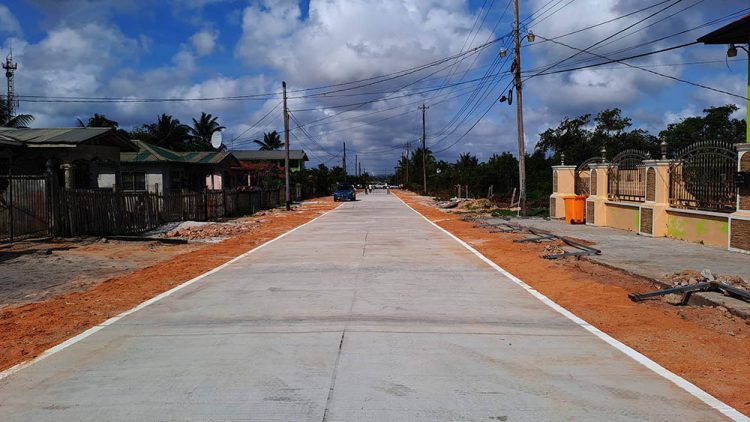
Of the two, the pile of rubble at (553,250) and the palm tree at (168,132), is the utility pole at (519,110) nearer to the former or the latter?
the pile of rubble at (553,250)

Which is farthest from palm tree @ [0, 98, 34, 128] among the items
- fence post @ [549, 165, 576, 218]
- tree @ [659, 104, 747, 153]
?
tree @ [659, 104, 747, 153]

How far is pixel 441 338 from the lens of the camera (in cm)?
705

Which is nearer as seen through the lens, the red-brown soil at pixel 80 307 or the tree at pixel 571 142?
the red-brown soil at pixel 80 307

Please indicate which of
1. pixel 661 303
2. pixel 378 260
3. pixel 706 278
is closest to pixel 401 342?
pixel 661 303

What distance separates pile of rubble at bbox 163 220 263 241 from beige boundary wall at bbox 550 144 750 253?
13765mm

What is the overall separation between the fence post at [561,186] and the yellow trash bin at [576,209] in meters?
2.00

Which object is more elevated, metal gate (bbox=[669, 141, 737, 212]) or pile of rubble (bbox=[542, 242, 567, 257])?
metal gate (bbox=[669, 141, 737, 212])

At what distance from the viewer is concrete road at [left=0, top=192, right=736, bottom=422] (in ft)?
15.8

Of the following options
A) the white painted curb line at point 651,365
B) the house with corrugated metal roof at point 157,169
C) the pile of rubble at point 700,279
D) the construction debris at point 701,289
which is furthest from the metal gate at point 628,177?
the house with corrugated metal roof at point 157,169

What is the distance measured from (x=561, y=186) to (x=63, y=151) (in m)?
20.7

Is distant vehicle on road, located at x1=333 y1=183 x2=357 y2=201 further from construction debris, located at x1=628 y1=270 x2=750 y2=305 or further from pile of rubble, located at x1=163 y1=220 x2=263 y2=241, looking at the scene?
construction debris, located at x1=628 y1=270 x2=750 y2=305

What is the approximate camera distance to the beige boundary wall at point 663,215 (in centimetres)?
1444

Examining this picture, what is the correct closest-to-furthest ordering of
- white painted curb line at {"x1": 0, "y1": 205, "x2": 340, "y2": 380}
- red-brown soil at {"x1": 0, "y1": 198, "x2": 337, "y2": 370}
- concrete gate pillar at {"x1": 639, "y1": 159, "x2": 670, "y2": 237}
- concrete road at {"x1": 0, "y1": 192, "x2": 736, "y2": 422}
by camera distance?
concrete road at {"x1": 0, "y1": 192, "x2": 736, "y2": 422}
white painted curb line at {"x1": 0, "y1": 205, "x2": 340, "y2": 380}
red-brown soil at {"x1": 0, "y1": 198, "x2": 337, "y2": 370}
concrete gate pillar at {"x1": 639, "y1": 159, "x2": 670, "y2": 237}

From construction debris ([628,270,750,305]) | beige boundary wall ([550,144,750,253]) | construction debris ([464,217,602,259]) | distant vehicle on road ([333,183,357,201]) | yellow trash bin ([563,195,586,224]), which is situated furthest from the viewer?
distant vehicle on road ([333,183,357,201])
